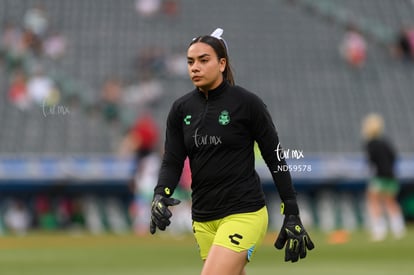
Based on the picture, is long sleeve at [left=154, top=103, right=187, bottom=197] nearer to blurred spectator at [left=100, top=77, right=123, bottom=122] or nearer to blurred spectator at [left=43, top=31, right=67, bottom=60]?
blurred spectator at [left=100, top=77, right=123, bottom=122]

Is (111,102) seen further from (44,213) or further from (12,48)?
(44,213)

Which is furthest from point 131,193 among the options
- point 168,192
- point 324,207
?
point 168,192

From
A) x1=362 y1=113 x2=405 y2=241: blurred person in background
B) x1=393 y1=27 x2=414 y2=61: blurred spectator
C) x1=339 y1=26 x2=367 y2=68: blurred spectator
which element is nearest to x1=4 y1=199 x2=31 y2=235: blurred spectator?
x1=362 y1=113 x2=405 y2=241: blurred person in background

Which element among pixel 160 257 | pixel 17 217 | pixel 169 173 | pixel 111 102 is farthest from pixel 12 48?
pixel 169 173

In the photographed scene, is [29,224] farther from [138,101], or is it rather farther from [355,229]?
[355,229]

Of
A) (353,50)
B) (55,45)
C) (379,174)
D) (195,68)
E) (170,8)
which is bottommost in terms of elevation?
(195,68)

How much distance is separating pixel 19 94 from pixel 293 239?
22.3 metres

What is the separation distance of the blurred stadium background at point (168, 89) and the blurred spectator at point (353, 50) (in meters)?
0.24

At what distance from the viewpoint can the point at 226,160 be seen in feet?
25.8

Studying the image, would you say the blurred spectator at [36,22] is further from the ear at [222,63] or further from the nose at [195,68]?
the nose at [195,68]

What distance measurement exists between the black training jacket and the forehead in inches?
10.6

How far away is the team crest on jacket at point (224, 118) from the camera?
7848 mm

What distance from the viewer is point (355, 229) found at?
26.5m

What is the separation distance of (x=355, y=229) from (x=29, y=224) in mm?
7540
